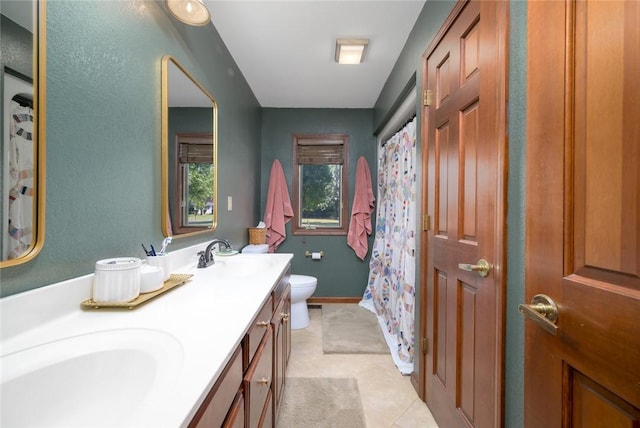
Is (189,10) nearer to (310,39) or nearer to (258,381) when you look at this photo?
(310,39)

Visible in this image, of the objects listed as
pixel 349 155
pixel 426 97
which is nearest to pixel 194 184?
pixel 426 97

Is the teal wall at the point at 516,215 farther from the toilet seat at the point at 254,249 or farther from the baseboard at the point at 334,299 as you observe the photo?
the baseboard at the point at 334,299

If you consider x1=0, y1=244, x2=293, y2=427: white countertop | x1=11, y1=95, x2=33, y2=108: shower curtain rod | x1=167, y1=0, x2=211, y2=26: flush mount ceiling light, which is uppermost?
x1=167, y1=0, x2=211, y2=26: flush mount ceiling light

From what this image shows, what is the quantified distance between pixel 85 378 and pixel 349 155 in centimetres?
308

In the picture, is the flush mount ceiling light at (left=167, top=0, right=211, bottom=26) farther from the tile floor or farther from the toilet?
the tile floor

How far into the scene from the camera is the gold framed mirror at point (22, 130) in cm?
62

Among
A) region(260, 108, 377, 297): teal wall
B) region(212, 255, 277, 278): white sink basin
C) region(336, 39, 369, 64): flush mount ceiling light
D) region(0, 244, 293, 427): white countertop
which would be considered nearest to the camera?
region(0, 244, 293, 427): white countertop

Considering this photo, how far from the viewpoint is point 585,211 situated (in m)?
0.55

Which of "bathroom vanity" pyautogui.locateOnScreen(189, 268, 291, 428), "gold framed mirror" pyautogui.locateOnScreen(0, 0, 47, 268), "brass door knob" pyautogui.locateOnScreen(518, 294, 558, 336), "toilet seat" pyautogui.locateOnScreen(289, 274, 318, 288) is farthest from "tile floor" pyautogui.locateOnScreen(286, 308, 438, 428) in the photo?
"gold framed mirror" pyautogui.locateOnScreen(0, 0, 47, 268)

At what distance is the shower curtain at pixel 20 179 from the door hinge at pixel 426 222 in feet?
5.37

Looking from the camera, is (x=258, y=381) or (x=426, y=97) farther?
(x=426, y=97)

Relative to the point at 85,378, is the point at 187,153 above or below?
above

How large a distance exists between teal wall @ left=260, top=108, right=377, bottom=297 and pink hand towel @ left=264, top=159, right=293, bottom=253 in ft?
0.32

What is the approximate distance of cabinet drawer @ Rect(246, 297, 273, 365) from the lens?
0.82m
